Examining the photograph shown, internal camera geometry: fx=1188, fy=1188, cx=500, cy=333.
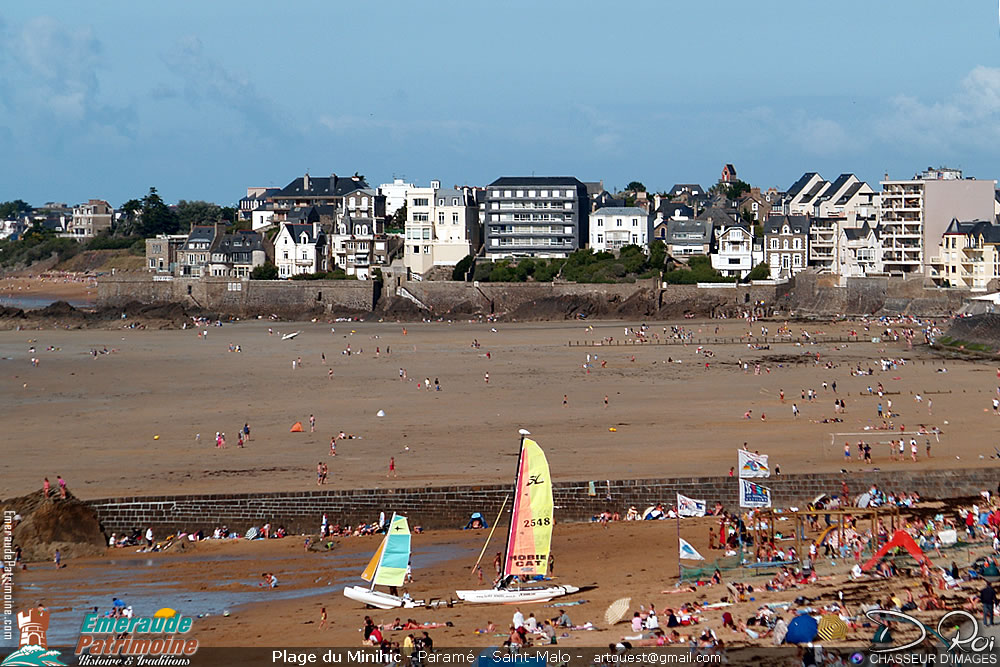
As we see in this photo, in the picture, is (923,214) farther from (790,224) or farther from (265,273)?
(265,273)

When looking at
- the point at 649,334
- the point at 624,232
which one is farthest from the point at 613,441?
the point at 624,232

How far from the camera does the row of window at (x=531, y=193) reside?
241 ft

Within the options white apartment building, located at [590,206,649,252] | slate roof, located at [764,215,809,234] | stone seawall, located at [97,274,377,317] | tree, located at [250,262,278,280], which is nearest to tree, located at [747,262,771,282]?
slate roof, located at [764,215,809,234]

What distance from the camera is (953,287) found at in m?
60.7

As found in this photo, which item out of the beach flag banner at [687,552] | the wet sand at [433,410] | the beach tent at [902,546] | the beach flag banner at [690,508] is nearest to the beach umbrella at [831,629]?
the beach tent at [902,546]

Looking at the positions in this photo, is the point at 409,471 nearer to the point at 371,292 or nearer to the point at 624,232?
the point at 371,292

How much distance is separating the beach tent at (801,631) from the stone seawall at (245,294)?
53.4 metres

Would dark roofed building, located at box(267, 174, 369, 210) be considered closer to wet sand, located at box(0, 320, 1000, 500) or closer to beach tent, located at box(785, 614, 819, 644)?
wet sand, located at box(0, 320, 1000, 500)

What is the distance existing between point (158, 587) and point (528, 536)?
4.79m

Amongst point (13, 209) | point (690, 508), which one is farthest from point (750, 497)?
point (13, 209)

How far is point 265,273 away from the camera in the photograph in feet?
231

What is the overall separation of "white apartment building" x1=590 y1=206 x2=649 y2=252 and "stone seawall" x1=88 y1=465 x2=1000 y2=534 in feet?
179

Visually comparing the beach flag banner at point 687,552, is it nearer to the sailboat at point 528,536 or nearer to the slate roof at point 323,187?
the sailboat at point 528,536

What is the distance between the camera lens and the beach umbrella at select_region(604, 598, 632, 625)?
494 inches
